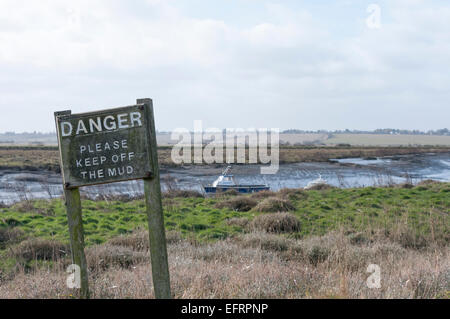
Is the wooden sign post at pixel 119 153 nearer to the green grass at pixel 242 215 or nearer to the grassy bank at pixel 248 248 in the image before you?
the grassy bank at pixel 248 248

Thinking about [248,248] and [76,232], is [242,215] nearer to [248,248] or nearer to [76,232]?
[248,248]

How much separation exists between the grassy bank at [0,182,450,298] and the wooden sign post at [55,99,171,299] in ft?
3.19

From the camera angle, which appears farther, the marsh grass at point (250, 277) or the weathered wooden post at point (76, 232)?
the marsh grass at point (250, 277)

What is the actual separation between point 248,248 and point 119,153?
401cm

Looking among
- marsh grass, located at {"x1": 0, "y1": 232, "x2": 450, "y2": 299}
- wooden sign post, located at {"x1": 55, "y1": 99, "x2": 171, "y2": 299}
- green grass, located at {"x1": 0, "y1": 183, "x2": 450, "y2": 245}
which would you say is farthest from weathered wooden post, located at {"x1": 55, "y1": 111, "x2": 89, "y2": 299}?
green grass, located at {"x1": 0, "y1": 183, "x2": 450, "y2": 245}

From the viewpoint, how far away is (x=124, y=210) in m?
14.0

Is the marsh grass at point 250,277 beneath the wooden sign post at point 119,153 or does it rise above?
beneath

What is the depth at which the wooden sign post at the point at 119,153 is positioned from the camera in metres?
4.11

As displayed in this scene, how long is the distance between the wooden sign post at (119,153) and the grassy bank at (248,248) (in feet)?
3.19

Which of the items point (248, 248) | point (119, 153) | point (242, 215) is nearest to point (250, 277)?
point (248, 248)

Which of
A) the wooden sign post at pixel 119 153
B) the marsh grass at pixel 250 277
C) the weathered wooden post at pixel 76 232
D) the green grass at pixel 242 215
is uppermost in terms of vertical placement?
the wooden sign post at pixel 119 153

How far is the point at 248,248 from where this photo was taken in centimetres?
751

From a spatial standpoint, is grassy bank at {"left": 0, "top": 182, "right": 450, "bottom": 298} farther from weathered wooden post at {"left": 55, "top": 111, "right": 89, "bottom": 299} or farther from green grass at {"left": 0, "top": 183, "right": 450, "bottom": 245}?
weathered wooden post at {"left": 55, "top": 111, "right": 89, "bottom": 299}

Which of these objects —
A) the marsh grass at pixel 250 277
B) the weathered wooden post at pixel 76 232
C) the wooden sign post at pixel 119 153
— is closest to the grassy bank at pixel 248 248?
the marsh grass at pixel 250 277
